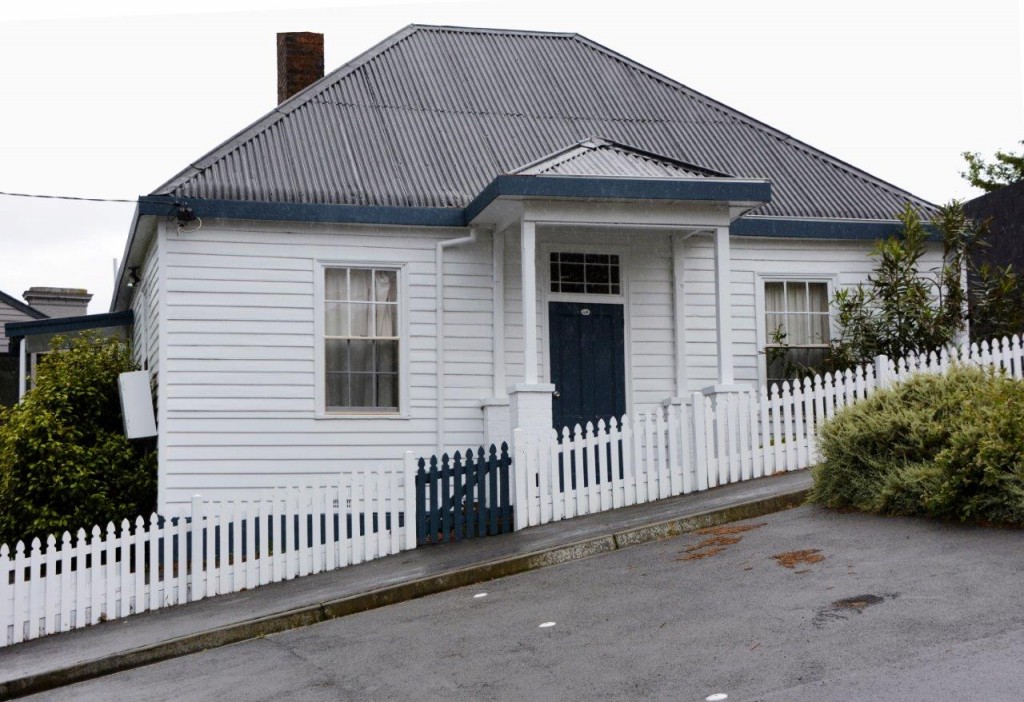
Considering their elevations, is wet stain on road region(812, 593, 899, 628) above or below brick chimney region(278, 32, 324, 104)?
below

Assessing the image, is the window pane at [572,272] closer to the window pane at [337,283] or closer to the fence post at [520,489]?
the window pane at [337,283]

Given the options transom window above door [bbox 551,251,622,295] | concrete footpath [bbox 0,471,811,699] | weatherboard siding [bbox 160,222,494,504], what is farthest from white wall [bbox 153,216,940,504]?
concrete footpath [bbox 0,471,811,699]

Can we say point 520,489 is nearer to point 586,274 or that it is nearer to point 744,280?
point 586,274

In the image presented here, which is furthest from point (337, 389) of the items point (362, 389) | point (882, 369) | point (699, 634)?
point (699, 634)

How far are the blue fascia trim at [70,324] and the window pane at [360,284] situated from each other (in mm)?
5207

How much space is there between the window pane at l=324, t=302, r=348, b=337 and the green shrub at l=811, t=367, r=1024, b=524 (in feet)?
19.8

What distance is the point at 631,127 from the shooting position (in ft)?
56.3

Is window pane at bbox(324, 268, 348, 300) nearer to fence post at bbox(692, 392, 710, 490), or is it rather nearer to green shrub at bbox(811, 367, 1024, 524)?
fence post at bbox(692, 392, 710, 490)

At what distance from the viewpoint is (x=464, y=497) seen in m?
12.2

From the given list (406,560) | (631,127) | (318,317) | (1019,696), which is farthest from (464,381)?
(1019,696)

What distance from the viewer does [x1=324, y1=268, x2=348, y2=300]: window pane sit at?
14.6 meters

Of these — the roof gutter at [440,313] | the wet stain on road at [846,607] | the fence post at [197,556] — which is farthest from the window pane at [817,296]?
the wet stain on road at [846,607]

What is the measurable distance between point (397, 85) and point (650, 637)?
11.1 meters

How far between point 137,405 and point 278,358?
1.72 m
